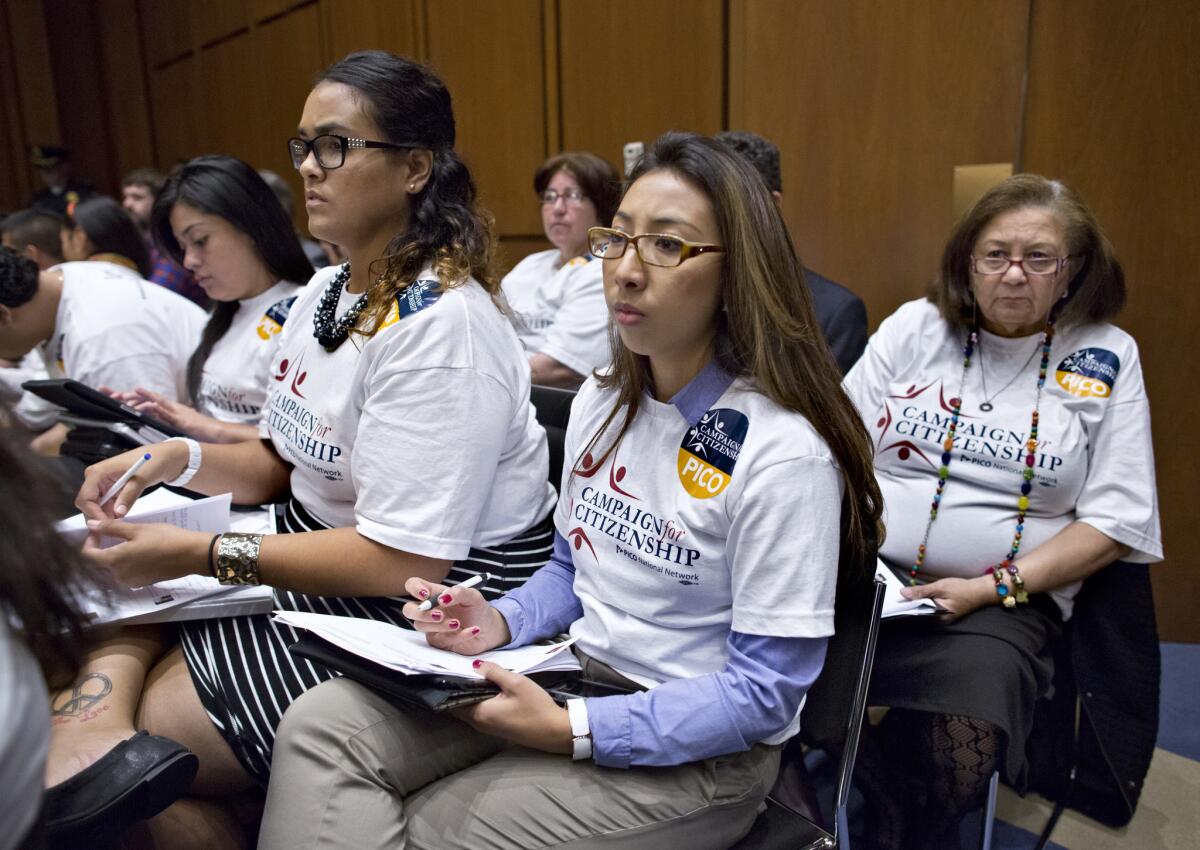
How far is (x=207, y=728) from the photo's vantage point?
4.50 ft

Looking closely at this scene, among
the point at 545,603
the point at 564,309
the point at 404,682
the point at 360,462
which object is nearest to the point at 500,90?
the point at 564,309

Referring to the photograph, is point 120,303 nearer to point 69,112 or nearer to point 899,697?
point 899,697

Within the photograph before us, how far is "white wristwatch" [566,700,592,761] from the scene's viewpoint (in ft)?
3.78

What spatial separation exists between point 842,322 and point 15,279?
7.99 ft

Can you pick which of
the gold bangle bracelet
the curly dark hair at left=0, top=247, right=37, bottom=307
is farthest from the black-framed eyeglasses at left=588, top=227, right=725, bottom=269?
the curly dark hair at left=0, top=247, right=37, bottom=307

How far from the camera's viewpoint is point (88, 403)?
1.94m

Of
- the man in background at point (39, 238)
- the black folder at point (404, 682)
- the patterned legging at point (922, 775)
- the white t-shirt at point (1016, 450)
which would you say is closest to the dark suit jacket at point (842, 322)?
the white t-shirt at point (1016, 450)

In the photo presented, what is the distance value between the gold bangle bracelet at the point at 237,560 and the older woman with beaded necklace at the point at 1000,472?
1.17m

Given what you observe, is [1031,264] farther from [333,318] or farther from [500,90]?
[500,90]

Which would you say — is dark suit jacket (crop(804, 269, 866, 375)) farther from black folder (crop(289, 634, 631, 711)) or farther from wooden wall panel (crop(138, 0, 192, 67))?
wooden wall panel (crop(138, 0, 192, 67))

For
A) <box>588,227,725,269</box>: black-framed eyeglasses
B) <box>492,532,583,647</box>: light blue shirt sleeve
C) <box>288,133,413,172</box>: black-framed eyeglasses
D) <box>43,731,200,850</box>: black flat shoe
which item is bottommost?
<box>43,731,200,850</box>: black flat shoe

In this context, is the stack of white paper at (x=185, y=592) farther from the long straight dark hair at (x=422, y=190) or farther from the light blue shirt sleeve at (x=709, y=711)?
the light blue shirt sleeve at (x=709, y=711)

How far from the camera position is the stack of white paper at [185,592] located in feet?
4.84

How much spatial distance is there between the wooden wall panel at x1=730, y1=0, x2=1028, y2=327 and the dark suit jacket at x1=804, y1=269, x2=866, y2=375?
0.59 metres
